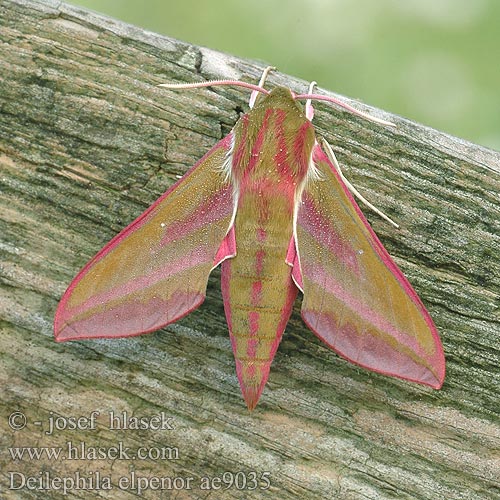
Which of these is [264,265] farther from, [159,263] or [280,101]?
[280,101]

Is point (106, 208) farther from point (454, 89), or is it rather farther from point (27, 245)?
point (454, 89)

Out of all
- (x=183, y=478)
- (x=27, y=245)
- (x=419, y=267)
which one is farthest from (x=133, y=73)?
(x=183, y=478)

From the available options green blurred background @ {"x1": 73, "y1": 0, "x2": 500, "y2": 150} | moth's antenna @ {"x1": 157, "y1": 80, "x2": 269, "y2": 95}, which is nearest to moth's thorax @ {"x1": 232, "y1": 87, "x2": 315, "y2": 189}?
moth's antenna @ {"x1": 157, "y1": 80, "x2": 269, "y2": 95}

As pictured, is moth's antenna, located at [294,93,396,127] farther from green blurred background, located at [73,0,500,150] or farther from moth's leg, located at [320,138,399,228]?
green blurred background, located at [73,0,500,150]

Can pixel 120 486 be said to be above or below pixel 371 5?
below

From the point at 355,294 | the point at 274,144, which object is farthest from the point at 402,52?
the point at 355,294

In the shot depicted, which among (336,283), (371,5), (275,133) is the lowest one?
(336,283)
